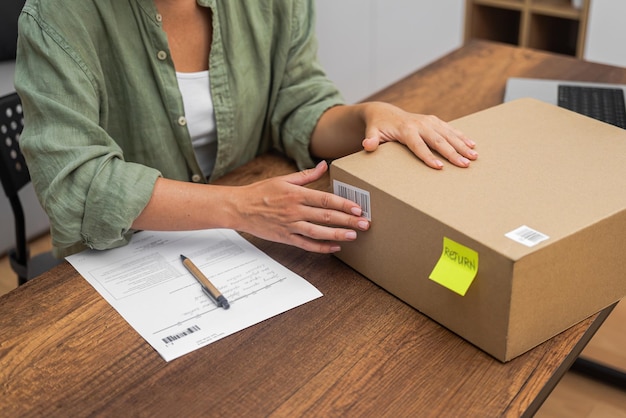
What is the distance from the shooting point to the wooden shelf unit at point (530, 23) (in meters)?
3.06

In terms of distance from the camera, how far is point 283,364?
0.91 metres

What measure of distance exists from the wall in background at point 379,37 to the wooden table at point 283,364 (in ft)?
7.30

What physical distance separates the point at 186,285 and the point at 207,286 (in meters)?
0.04

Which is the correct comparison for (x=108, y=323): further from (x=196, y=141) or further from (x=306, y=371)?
(x=196, y=141)

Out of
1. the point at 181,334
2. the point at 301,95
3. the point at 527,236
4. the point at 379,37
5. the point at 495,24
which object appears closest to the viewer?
the point at 527,236

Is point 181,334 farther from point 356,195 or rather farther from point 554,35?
point 554,35

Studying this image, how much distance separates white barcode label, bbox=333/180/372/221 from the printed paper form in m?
0.13

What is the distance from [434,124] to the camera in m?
1.13

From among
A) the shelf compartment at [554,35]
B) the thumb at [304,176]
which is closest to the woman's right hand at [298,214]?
the thumb at [304,176]

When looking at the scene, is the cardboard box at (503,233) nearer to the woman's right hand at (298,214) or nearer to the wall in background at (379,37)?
the woman's right hand at (298,214)

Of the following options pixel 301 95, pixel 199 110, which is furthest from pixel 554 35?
pixel 199 110

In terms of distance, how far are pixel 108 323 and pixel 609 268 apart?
0.67 meters

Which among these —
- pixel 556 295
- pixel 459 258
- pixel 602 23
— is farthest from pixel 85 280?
pixel 602 23

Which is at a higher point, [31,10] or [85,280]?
[31,10]
